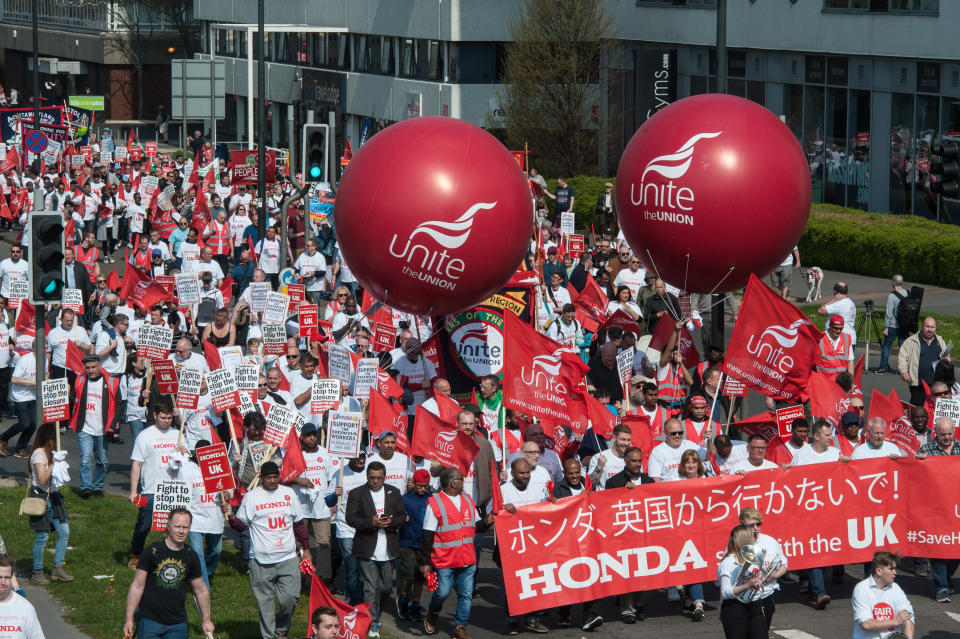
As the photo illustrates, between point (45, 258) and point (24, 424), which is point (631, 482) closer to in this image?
point (45, 258)

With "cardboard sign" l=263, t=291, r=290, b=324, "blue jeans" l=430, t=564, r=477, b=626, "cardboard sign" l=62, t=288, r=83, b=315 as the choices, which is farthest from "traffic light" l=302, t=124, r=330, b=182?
"blue jeans" l=430, t=564, r=477, b=626

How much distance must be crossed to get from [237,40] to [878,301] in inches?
1797

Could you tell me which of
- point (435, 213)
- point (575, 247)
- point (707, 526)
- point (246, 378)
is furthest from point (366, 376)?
point (575, 247)

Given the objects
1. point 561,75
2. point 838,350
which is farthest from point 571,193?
point 838,350

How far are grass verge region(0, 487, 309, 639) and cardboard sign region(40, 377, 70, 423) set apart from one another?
1.30 m

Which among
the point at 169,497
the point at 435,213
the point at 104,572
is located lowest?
the point at 104,572

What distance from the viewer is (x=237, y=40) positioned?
69750 mm

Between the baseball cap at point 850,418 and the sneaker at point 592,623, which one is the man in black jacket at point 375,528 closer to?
the sneaker at point 592,623

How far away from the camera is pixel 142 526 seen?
1480cm

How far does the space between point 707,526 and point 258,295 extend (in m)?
9.73

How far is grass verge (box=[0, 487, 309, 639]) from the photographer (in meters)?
13.4

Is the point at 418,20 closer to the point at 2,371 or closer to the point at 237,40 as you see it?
the point at 237,40

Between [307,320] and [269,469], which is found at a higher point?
[307,320]

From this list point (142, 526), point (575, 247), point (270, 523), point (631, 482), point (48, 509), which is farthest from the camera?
point (575, 247)
